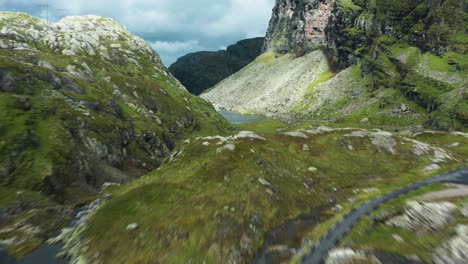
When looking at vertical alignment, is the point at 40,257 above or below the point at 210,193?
above

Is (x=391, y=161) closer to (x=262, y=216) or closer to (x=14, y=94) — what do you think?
(x=262, y=216)

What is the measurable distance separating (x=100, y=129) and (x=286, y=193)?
66.7 m

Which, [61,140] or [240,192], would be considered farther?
[61,140]

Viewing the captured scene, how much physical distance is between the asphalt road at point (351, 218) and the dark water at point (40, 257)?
32546mm

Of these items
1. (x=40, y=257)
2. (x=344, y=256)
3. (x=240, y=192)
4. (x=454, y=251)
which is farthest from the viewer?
(x=240, y=192)

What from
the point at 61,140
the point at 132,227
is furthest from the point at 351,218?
the point at 61,140

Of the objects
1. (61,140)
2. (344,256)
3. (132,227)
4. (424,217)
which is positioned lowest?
(424,217)

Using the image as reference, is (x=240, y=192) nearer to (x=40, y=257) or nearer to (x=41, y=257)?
(x=41, y=257)

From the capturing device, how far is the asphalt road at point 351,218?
45.2 meters

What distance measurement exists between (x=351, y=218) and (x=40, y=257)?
153 feet

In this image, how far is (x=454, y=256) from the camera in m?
42.1

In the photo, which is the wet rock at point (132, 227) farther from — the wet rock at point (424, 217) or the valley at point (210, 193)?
the wet rock at point (424, 217)

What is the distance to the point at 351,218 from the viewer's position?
189 feet

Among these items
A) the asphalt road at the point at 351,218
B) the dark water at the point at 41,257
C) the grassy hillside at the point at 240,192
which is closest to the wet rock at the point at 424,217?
the asphalt road at the point at 351,218
